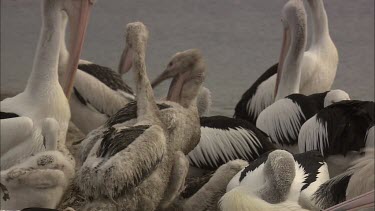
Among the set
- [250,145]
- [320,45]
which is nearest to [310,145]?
[250,145]

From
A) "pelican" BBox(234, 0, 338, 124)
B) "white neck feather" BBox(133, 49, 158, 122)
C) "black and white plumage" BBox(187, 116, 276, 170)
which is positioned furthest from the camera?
"pelican" BBox(234, 0, 338, 124)

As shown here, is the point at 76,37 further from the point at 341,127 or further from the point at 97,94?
the point at 341,127

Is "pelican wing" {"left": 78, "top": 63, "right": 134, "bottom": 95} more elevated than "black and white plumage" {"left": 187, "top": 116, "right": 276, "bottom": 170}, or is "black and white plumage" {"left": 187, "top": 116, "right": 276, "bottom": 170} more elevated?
"pelican wing" {"left": 78, "top": 63, "right": 134, "bottom": 95}

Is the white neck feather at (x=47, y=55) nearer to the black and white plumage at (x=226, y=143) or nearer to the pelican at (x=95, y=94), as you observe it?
the pelican at (x=95, y=94)

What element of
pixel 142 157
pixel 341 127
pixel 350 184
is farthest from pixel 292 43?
pixel 350 184

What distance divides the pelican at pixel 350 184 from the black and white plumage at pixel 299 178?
0.33 feet

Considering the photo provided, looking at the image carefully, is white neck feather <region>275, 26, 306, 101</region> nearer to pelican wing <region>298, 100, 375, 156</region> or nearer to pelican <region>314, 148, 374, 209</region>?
pelican wing <region>298, 100, 375, 156</region>

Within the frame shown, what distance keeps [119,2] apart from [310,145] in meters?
0.91

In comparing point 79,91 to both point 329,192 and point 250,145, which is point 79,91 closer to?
point 250,145

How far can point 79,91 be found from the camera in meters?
3.49

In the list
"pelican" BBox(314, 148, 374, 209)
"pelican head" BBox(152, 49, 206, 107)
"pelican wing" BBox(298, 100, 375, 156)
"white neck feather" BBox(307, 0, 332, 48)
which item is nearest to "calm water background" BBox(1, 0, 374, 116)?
"white neck feather" BBox(307, 0, 332, 48)

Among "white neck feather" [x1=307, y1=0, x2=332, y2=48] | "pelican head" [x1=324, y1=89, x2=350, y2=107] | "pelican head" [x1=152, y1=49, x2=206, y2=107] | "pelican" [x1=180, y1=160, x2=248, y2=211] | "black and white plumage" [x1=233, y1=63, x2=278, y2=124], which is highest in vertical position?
"white neck feather" [x1=307, y1=0, x2=332, y2=48]

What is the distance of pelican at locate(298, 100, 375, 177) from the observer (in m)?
2.80

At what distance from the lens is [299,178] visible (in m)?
2.62
